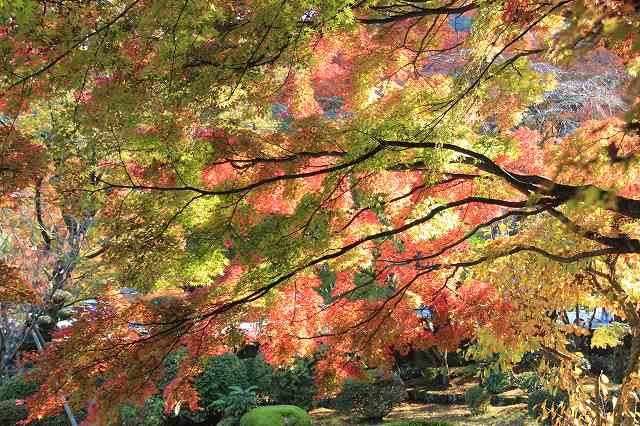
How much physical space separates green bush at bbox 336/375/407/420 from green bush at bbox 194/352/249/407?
2.63m

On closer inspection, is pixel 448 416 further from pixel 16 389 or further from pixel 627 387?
pixel 16 389

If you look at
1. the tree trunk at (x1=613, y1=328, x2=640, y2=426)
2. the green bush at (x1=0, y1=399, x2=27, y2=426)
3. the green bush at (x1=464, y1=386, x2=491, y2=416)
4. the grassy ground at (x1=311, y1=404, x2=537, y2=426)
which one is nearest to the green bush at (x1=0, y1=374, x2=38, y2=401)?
the green bush at (x1=0, y1=399, x2=27, y2=426)

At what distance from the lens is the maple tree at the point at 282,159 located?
3.41 meters

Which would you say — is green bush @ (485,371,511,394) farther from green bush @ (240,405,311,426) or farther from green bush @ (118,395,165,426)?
green bush @ (118,395,165,426)

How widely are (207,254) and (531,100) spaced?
302cm

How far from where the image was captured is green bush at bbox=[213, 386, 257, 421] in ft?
37.0

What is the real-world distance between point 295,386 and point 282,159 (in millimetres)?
8741

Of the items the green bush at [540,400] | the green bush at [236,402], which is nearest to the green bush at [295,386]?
the green bush at [236,402]

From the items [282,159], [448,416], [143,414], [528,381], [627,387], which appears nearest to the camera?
[282,159]

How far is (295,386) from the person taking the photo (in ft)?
39.5

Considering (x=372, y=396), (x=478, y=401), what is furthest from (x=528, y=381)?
(x=372, y=396)

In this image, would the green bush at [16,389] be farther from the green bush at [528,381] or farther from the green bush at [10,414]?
the green bush at [528,381]

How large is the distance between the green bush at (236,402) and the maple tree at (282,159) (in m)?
5.39

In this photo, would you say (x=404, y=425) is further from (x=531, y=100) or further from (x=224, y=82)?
(x=224, y=82)
